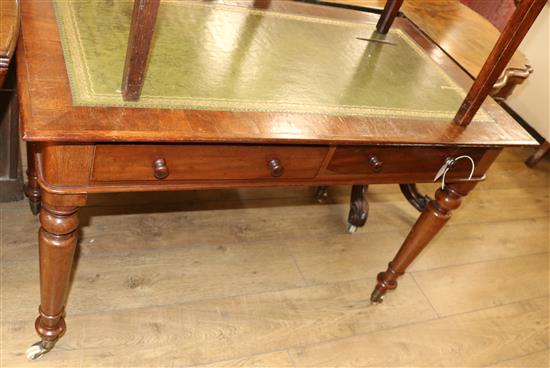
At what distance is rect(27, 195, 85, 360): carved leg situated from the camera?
1112mm

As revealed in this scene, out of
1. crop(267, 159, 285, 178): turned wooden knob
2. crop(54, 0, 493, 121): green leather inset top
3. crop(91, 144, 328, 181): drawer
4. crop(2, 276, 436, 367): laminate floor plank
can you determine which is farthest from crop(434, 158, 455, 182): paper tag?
crop(2, 276, 436, 367): laminate floor plank

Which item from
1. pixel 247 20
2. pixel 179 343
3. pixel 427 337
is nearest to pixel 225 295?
pixel 179 343

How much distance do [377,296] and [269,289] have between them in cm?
39

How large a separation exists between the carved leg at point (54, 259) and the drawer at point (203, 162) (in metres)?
0.12

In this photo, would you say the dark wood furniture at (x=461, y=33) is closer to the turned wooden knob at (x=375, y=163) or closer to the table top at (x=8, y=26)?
the turned wooden knob at (x=375, y=163)

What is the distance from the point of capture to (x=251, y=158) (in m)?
1.19

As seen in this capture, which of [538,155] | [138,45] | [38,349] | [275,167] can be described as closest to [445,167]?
[275,167]

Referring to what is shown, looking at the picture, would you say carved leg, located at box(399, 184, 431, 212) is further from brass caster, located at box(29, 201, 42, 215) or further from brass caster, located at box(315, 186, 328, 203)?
brass caster, located at box(29, 201, 42, 215)

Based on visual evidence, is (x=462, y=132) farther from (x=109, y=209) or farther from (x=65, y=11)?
(x=109, y=209)

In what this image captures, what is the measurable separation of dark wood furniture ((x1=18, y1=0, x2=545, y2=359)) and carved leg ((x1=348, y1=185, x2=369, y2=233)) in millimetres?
633

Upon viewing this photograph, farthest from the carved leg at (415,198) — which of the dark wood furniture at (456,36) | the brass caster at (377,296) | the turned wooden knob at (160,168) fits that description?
the turned wooden knob at (160,168)

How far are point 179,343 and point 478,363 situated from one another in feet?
3.45

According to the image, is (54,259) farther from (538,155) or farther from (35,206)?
(538,155)

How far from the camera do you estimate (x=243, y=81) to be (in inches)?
49.2
